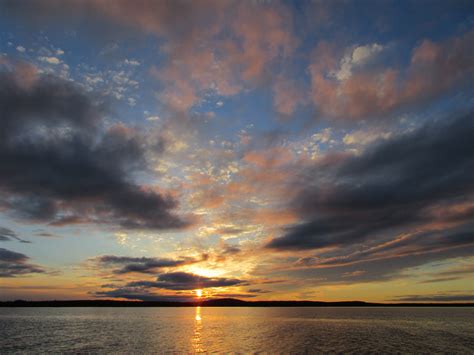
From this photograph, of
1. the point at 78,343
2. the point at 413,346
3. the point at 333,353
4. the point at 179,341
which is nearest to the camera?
the point at 333,353

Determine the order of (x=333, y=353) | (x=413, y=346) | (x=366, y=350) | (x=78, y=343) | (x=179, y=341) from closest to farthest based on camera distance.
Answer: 1. (x=333, y=353)
2. (x=366, y=350)
3. (x=413, y=346)
4. (x=78, y=343)
5. (x=179, y=341)

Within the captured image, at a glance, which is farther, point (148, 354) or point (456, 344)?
point (456, 344)

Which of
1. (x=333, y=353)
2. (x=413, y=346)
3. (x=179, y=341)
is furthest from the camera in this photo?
(x=179, y=341)

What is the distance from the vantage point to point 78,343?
70.8 meters

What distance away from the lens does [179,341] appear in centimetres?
7594

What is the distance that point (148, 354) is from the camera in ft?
187

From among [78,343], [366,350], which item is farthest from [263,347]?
[78,343]

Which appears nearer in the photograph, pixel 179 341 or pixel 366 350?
pixel 366 350

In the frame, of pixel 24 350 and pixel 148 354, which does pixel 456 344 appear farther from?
pixel 24 350

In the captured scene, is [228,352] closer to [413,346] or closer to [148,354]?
[148,354]

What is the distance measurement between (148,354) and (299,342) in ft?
105

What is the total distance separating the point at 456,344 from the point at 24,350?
3366 inches

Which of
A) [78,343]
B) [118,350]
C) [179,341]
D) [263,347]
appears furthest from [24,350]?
[263,347]

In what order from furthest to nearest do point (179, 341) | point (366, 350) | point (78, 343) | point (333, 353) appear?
point (179, 341) → point (78, 343) → point (366, 350) → point (333, 353)
